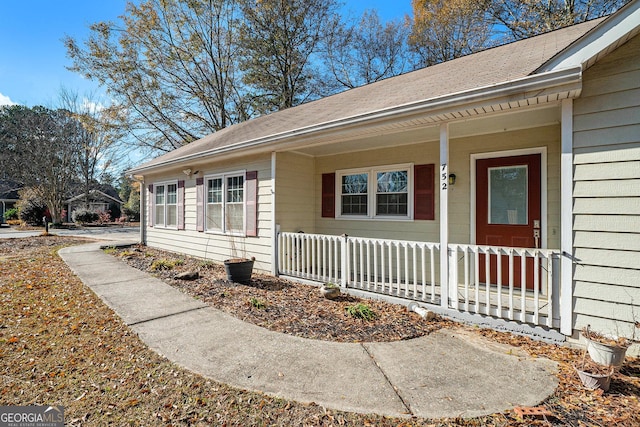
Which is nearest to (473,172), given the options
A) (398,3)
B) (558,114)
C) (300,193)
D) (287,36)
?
(558,114)

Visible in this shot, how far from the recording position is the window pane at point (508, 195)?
4461 millimetres

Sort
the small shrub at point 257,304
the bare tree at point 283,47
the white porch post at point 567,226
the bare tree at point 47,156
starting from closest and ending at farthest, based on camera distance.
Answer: the white porch post at point 567,226
the small shrub at point 257,304
the bare tree at point 283,47
the bare tree at point 47,156

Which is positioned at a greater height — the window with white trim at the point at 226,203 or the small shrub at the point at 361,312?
the window with white trim at the point at 226,203

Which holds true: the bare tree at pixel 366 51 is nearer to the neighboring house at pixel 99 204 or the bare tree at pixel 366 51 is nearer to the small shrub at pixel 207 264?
the small shrub at pixel 207 264

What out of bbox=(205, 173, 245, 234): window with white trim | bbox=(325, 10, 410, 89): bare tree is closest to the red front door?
bbox=(205, 173, 245, 234): window with white trim

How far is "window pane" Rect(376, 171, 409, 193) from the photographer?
224 inches

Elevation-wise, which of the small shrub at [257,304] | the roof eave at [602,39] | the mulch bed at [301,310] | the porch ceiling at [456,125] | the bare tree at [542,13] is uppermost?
the bare tree at [542,13]

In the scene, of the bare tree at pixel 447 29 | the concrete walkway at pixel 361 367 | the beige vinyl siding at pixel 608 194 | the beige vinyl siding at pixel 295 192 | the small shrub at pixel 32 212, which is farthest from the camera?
the small shrub at pixel 32 212

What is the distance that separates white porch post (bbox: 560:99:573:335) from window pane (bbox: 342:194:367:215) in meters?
3.49

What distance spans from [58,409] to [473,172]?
18.3 feet

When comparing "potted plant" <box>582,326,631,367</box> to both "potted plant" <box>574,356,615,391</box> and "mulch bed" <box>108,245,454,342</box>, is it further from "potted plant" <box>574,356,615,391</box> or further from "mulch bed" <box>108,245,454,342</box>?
"mulch bed" <box>108,245,454,342</box>

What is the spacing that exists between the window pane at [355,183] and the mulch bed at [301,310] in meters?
2.23

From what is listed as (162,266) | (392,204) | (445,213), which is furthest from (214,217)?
(445,213)

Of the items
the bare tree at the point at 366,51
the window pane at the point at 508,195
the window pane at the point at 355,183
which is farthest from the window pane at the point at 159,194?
the bare tree at the point at 366,51
